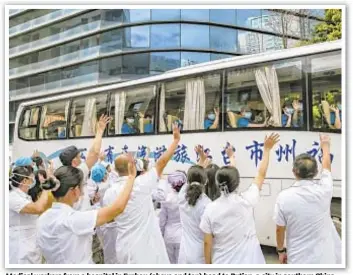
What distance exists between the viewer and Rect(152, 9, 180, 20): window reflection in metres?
4.64

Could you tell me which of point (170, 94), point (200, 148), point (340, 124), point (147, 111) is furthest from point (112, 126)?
point (340, 124)

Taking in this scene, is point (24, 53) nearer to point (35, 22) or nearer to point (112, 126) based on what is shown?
point (35, 22)

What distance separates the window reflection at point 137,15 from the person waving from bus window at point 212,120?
1.38 meters

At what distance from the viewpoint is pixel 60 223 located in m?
2.60

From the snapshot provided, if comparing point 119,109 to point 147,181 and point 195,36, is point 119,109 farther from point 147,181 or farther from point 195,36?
point 147,181

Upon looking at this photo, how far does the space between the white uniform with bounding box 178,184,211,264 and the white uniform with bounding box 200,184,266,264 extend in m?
0.23

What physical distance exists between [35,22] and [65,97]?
4.26 ft

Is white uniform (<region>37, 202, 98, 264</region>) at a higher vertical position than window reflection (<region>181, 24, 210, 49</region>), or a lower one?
lower

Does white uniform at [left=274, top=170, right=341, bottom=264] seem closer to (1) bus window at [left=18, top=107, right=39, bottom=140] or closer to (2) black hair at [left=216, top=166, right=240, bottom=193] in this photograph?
(2) black hair at [left=216, top=166, right=240, bottom=193]

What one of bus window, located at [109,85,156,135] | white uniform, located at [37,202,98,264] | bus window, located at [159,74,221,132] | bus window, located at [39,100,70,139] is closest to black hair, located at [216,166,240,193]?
white uniform, located at [37,202,98,264]

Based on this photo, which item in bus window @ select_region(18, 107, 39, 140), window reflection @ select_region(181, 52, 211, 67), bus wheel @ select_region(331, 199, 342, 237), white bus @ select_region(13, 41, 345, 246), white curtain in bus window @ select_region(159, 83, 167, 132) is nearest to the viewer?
bus wheel @ select_region(331, 199, 342, 237)

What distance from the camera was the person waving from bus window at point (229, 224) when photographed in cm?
312

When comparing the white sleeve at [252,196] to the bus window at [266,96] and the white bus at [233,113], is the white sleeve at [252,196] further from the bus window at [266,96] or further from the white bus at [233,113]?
the bus window at [266,96]

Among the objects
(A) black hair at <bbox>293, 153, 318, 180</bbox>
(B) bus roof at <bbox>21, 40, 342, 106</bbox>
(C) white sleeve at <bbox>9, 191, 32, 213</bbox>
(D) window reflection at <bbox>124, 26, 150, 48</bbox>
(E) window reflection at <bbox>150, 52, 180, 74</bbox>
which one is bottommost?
(C) white sleeve at <bbox>9, 191, 32, 213</bbox>
